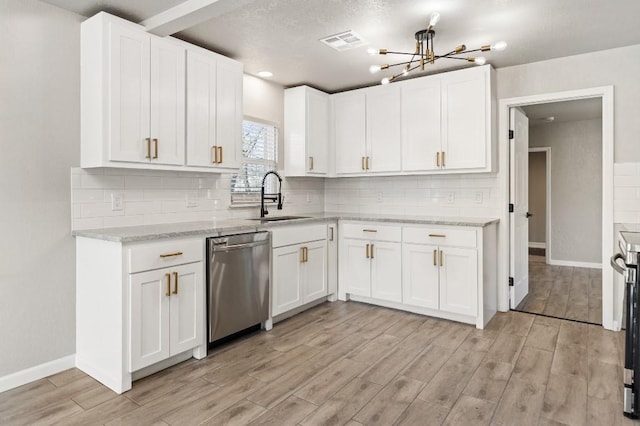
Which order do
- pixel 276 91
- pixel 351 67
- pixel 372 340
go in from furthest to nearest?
1. pixel 276 91
2. pixel 351 67
3. pixel 372 340

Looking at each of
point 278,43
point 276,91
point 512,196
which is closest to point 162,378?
point 278,43

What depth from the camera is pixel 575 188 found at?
6.31 meters

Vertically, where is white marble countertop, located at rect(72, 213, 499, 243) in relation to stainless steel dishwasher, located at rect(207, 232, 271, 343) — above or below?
above

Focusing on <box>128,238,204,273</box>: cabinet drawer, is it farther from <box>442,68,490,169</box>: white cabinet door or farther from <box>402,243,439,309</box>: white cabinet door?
<box>442,68,490,169</box>: white cabinet door

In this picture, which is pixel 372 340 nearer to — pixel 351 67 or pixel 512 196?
pixel 512 196

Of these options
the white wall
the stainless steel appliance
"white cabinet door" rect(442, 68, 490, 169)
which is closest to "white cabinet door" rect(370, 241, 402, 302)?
"white cabinet door" rect(442, 68, 490, 169)

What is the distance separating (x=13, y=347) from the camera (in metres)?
2.41

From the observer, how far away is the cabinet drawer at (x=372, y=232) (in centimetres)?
385

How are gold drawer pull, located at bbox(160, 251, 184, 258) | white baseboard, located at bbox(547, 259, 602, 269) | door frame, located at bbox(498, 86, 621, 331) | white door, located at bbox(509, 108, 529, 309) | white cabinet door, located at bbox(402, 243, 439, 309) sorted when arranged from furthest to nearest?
white baseboard, located at bbox(547, 259, 602, 269), white door, located at bbox(509, 108, 529, 309), white cabinet door, located at bbox(402, 243, 439, 309), door frame, located at bbox(498, 86, 621, 331), gold drawer pull, located at bbox(160, 251, 184, 258)

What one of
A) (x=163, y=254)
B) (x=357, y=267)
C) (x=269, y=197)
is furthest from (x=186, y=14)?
(x=357, y=267)

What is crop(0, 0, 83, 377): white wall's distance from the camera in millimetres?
2379

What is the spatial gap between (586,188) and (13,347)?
24.0ft

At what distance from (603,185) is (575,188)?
3.26m

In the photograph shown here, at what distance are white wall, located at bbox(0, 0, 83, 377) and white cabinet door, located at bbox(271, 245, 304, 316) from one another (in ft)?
4.94
